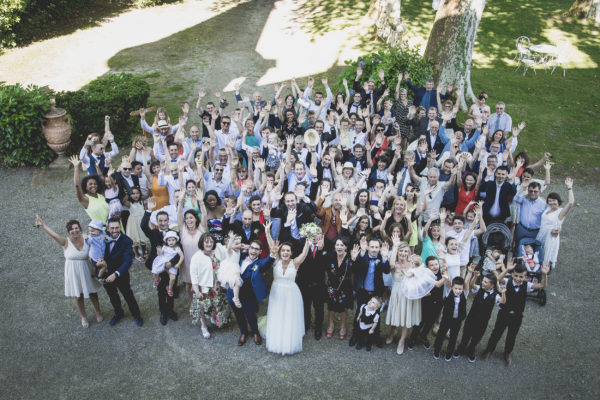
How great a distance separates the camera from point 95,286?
616 centimetres

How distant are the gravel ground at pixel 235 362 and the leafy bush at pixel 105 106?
4.55 m

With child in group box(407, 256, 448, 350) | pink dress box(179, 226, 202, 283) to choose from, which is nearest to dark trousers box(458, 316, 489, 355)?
child in group box(407, 256, 448, 350)

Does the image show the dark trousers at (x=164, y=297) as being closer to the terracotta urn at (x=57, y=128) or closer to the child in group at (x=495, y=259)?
the child in group at (x=495, y=259)

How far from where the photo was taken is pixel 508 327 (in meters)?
5.66

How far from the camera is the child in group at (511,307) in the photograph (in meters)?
5.39

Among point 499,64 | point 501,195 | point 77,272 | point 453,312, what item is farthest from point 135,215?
point 499,64

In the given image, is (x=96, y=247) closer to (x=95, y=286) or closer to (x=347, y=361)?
(x=95, y=286)

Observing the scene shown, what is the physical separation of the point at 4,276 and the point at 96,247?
2.47 metres

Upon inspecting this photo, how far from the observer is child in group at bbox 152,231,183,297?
232 inches

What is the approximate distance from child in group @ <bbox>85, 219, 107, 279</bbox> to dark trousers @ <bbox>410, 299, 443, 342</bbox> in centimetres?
420

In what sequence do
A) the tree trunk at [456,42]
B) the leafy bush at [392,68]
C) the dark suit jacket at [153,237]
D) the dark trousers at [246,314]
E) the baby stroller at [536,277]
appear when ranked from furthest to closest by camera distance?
1. the tree trunk at [456,42]
2. the leafy bush at [392,68]
3. the baby stroller at [536,277]
4. the dark suit jacket at [153,237]
5. the dark trousers at [246,314]

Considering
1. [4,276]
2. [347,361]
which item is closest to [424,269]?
[347,361]

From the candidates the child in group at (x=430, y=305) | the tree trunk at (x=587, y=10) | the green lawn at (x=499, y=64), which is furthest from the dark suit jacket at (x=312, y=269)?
the tree trunk at (x=587, y=10)

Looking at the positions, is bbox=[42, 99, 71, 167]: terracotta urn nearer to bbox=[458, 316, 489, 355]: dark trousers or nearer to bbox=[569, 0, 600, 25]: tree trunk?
bbox=[458, 316, 489, 355]: dark trousers
